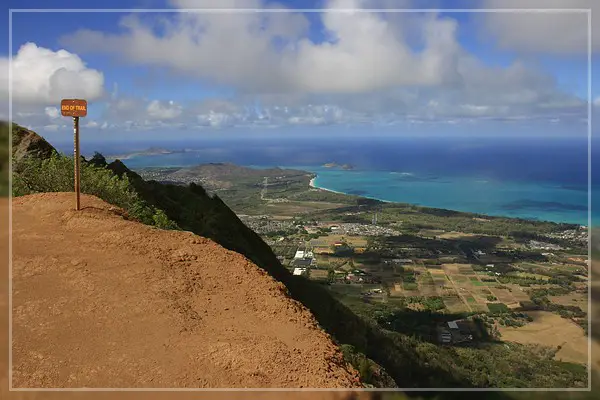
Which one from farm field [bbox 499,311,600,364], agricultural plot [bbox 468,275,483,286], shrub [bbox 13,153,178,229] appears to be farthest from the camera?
agricultural plot [bbox 468,275,483,286]

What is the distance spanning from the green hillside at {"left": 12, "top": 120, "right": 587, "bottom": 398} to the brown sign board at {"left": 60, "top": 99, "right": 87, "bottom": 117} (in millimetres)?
2341

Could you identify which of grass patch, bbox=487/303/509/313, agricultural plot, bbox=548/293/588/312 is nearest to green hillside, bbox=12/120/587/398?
grass patch, bbox=487/303/509/313

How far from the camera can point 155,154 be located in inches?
2665

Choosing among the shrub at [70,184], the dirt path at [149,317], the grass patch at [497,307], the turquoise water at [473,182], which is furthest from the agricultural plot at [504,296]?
the dirt path at [149,317]

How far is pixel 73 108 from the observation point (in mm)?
6891

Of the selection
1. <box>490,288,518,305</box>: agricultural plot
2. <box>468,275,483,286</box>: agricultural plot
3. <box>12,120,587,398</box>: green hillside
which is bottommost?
<box>490,288,518,305</box>: agricultural plot

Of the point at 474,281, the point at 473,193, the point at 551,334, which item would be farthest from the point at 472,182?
the point at 551,334

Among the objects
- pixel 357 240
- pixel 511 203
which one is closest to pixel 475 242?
pixel 357 240

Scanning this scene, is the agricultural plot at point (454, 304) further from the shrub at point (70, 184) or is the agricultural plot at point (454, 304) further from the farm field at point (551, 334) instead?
the shrub at point (70, 184)

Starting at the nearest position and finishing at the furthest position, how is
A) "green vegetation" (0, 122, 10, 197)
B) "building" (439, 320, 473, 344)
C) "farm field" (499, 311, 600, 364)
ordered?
"green vegetation" (0, 122, 10, 197)
"farm field" (499, 311, 600, 364)
"building" (439, 320, 473, 344)

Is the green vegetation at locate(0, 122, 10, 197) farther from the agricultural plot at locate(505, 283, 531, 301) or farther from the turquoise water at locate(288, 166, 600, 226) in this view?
the turquoise water at locate(288, 166, 600, 226)

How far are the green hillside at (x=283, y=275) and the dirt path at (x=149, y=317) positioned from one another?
1602 mm

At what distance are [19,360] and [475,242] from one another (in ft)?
171

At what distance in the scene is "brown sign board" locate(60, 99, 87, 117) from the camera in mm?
6859
